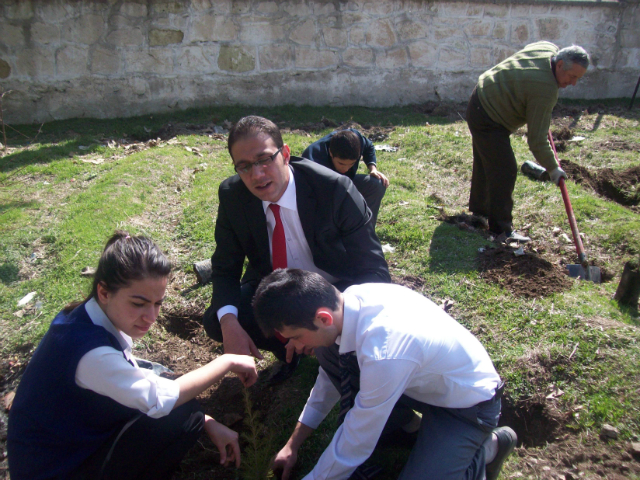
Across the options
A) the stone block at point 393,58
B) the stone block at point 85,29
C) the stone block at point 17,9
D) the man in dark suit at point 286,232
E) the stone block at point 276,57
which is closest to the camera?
the man in dark suit at point 286,232

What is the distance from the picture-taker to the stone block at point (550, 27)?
28.3 ft

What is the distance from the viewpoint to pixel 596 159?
6.43 metres

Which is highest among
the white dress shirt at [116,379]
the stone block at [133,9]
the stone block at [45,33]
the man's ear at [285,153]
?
the stone block at [133,9]

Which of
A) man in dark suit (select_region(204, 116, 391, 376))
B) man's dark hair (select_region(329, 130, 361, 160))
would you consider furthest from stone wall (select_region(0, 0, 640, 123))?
man in dark suit (select_region(204, 116, 391, 376))

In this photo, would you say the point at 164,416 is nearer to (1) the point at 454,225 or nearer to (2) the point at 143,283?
(2) the point at 143,283

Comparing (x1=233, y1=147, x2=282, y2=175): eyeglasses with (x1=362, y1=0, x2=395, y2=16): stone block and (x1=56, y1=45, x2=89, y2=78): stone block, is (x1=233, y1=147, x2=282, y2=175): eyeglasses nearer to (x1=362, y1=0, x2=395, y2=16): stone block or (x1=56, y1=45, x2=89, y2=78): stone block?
(x1=56, y1=45, x2=89, y2=78): stone block

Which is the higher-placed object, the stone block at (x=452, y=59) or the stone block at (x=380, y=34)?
the stone block at (x=380, y=34)

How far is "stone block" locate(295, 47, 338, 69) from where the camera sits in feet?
26.9

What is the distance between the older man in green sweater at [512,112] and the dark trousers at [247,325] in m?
2.87

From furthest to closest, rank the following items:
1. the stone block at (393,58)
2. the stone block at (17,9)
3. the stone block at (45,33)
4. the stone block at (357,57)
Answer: the stone block at (393,58), the stone block at (357,57), the stone block at (45,33), the stone block at (17,9)

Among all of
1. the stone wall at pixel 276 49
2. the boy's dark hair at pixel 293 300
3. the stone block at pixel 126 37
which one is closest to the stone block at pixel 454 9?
the stone wall at pixel 276 49

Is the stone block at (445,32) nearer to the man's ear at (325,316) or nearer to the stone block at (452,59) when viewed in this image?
the stone block at (452,59)

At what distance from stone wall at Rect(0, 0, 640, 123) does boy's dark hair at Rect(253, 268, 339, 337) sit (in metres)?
6.94

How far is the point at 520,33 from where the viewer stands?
866cm
